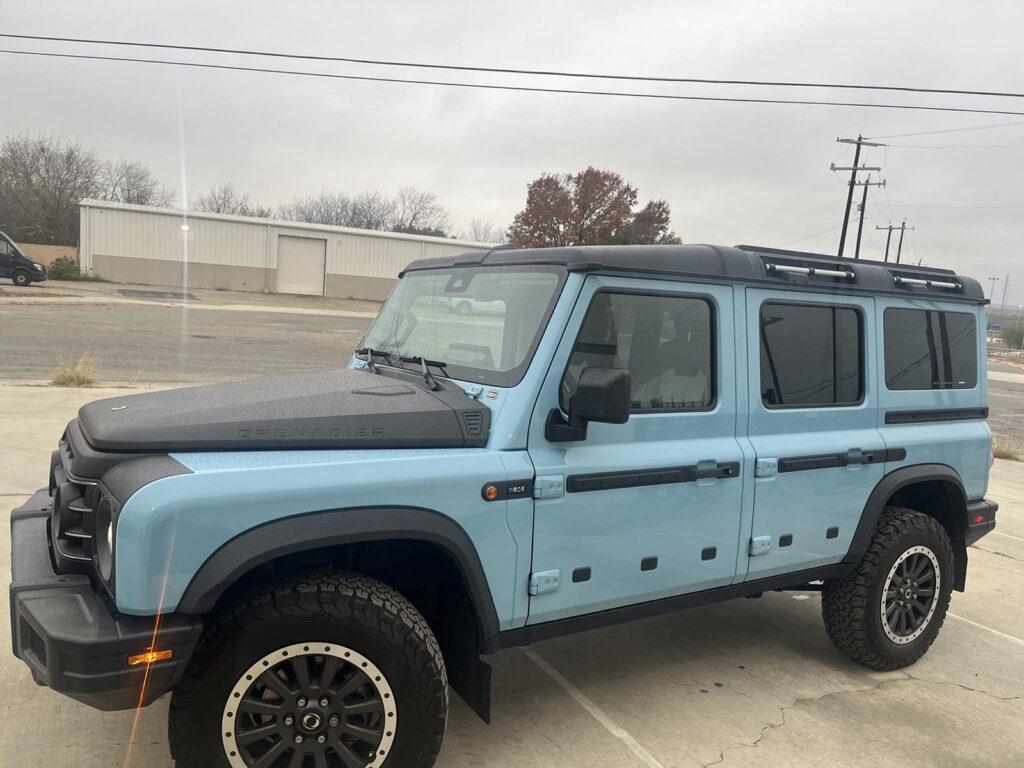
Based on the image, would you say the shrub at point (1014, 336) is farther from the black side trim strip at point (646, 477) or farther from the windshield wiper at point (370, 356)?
the windshield wiper at point (370, 356)

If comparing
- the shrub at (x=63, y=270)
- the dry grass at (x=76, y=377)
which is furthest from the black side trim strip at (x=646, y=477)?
the shrub at (x=63, y=270)

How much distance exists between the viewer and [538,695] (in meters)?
3.64

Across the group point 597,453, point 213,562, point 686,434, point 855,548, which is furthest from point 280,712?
point 855,548

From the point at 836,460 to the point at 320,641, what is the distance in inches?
100

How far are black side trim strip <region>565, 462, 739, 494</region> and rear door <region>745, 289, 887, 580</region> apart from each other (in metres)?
0.22

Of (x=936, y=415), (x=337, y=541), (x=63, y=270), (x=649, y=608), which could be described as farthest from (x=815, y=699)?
(x=63, y=270)

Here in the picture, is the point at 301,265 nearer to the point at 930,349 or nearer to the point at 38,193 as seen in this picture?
the point at 38,193

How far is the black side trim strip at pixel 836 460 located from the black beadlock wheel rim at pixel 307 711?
81.1 inches

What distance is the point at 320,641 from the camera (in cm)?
251

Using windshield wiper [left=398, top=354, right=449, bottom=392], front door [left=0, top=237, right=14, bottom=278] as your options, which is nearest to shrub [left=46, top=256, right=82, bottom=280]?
front door [left=0, top=237, right=14, bottom=278]

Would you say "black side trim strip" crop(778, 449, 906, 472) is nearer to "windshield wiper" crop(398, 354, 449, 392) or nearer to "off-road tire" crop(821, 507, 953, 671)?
"off-road tire" crop(821, 507, 953, 671)

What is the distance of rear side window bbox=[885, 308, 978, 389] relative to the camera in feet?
13.4

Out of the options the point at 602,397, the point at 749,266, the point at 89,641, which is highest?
the point at 749,266

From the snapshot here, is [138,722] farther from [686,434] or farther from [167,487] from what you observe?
[686,434]
